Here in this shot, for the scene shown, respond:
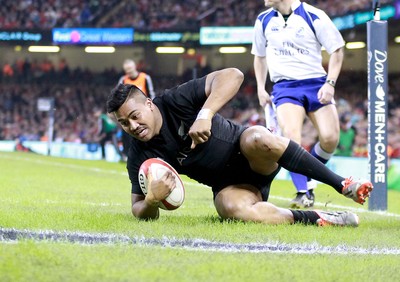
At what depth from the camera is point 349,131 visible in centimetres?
2014

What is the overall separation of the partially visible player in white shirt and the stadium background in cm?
2427

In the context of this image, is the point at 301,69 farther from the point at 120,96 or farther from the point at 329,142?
the point at 120,96

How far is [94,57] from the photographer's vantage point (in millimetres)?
43156

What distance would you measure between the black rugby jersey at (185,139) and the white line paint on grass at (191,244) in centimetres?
114

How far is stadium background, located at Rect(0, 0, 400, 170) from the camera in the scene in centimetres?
3662

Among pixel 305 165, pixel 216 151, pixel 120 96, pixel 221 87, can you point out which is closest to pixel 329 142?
pixel 305 165

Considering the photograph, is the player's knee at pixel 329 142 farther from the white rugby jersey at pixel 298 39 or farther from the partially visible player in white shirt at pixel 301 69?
the white rugby jersey at pixel 298 39

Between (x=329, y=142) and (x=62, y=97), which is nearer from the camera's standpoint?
(x=329, y=142)

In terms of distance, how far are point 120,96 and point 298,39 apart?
3527 millimetres

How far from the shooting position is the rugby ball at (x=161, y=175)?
17.4 ft

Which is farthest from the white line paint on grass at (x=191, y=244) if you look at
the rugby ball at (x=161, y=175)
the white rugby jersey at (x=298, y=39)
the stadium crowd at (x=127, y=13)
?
the stadium crowd at (x=127, y=13)

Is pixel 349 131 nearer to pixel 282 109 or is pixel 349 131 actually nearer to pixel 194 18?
pixel 282 109

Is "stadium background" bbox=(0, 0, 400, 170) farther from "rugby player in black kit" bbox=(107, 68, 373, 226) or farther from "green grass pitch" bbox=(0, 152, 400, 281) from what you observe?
"green grass pitch" bbox=(0, 152, 400, 281)

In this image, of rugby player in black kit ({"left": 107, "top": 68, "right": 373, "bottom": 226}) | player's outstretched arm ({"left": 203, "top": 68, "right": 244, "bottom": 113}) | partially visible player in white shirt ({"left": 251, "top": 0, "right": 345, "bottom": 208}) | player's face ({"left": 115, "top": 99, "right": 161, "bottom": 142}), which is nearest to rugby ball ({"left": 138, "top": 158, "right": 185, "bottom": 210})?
rugby player in black kit ({"left": 107, "top": 68, "right": 373, "bottom": 226})
